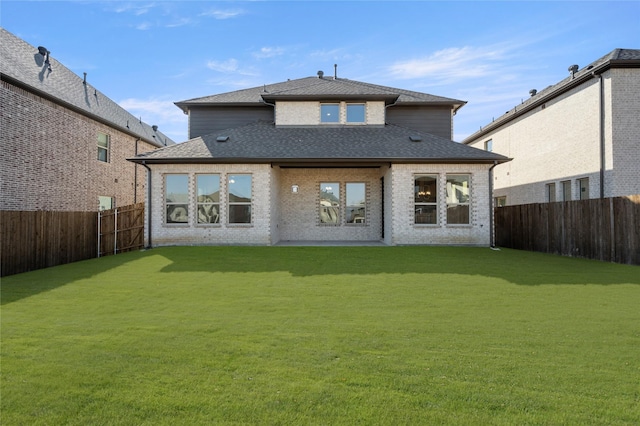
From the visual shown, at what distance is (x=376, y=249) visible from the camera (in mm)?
12758

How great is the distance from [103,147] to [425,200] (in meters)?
16.8

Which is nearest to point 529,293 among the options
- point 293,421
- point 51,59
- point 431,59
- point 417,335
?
point 417,335

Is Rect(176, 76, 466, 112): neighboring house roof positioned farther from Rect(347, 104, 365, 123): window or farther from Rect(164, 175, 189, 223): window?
Rect(164, 175, 189, 223): window

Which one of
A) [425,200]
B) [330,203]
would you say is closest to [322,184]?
[330,203]

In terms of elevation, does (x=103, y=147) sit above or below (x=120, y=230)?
above

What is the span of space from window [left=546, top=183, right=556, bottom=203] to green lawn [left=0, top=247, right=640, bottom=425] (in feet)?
35.7

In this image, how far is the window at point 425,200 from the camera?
14.2 metres

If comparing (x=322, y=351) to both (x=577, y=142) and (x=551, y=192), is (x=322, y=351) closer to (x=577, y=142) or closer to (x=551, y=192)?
(x=577, y=142)

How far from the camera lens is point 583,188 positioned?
15688 mm

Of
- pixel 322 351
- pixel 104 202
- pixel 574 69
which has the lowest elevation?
pixel 322 351

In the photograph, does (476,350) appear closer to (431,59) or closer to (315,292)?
(315,292)

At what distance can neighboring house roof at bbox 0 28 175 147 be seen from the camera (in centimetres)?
→ 1390

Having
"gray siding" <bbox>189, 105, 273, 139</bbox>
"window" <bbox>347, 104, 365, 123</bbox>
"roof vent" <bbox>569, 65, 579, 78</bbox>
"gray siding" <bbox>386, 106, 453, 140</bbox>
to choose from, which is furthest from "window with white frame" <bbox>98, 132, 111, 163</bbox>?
"roof vent" <bbox>569, 65, 579, 78</bbox>

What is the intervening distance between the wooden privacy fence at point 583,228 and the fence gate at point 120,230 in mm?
15754
